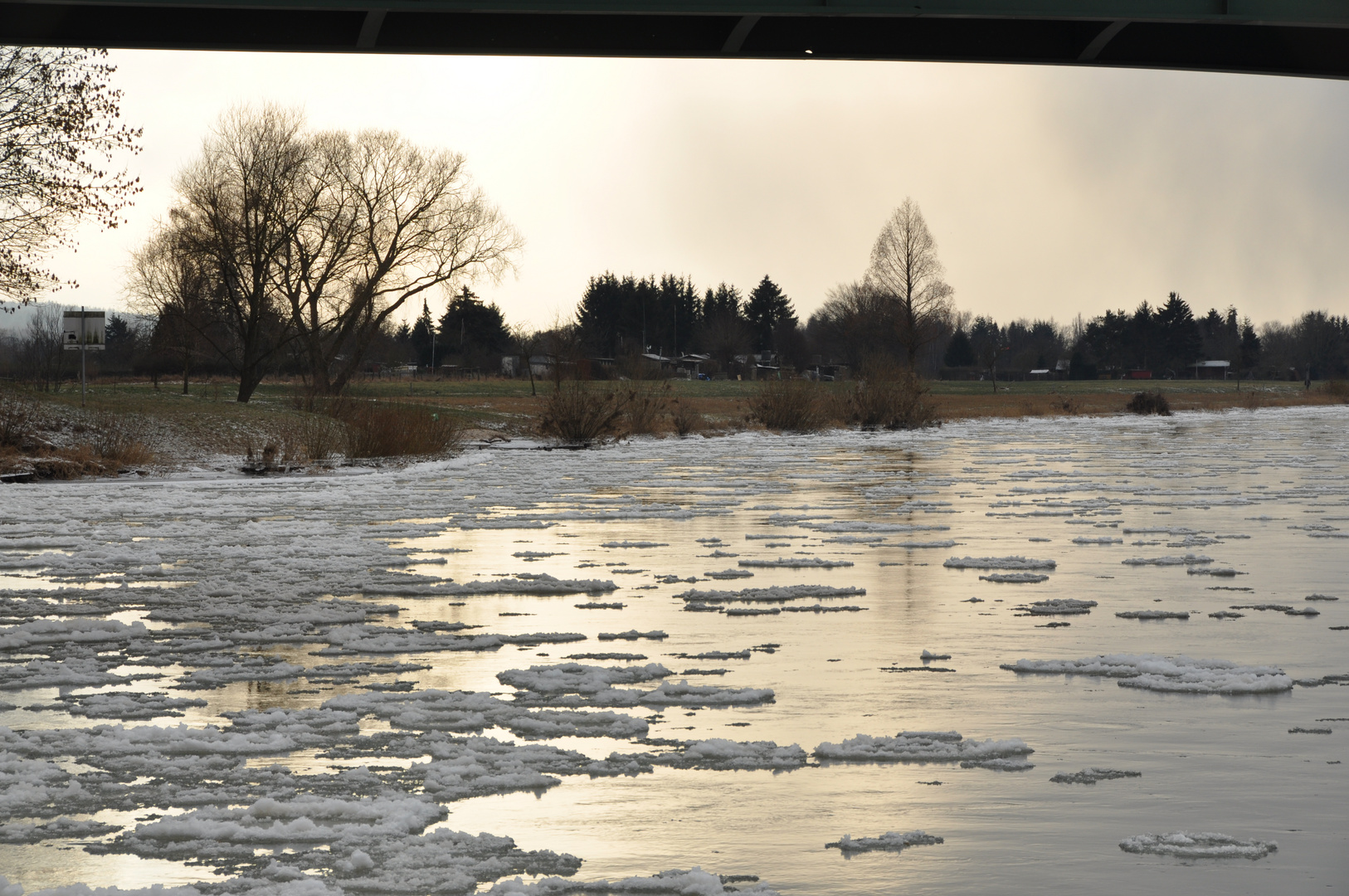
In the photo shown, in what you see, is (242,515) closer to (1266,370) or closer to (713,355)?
(713,355)

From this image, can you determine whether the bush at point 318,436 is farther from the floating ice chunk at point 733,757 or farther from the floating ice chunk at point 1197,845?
the floating ice chunk at point 1197,845

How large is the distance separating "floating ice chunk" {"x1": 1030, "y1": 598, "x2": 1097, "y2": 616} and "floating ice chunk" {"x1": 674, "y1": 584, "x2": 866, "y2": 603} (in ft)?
4.88

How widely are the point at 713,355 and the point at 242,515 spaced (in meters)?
142

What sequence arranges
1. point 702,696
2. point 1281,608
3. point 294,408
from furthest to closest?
point 294,408
point 1281,608
point 702,696

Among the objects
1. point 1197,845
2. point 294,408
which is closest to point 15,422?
point 294,408

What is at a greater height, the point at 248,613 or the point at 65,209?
the point at 65,209

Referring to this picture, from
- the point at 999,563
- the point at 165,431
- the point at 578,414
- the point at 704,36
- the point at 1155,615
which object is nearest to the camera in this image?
the point at 1155,615

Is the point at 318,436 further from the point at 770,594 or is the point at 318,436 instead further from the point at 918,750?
the point at 918,750

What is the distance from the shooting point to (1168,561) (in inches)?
522

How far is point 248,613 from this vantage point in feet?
34.7

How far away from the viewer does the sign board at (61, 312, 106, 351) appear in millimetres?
43062

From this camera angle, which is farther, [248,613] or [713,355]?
[713,355]

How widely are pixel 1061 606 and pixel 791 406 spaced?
1494 inches

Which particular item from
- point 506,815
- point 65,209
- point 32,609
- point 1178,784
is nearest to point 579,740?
point 506,815
